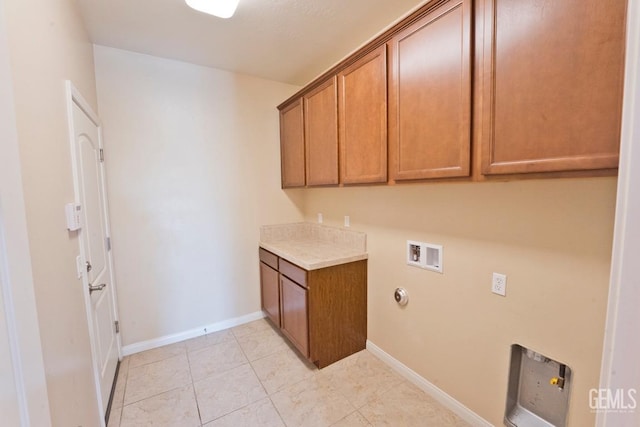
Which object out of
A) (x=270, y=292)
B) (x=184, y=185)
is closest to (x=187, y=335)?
(x=270, y=292)

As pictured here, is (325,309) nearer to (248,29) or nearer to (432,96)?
(432,96)

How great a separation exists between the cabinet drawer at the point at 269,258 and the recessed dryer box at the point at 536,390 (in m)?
1.90

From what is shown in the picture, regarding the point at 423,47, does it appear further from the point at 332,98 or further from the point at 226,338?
the point at 226,338

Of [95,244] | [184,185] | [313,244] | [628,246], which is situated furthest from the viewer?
[313,244]

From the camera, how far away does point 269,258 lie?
272cm

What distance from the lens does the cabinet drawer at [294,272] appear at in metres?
2.10

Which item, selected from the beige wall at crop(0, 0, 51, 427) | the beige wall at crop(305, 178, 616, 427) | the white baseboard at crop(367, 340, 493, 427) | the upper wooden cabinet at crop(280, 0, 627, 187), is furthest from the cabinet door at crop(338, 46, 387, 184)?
the beige wall at crop(0, 0, 51, 427)

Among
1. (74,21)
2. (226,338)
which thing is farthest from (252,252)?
(74,21)

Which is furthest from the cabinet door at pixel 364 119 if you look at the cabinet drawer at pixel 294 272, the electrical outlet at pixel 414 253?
the cabinet drawer at pixel 294 272

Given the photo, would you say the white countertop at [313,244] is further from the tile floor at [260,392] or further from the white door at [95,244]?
the white door at [95,244]

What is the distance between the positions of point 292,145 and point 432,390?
240 cm

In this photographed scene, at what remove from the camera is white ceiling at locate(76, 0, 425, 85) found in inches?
68.1

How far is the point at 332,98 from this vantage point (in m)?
2.13

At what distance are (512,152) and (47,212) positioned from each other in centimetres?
189
